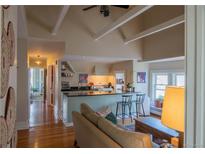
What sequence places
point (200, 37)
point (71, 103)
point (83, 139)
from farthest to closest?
point (71, 103) → point (83, 139) → point (200, 37)

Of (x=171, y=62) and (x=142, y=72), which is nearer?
(x=171, y=62)

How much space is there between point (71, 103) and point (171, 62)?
14.0 feet

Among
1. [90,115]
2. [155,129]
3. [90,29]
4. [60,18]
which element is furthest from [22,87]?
[155,129]

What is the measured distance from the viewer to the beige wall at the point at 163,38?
18.5 ft

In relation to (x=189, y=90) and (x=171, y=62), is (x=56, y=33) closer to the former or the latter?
(x=171, y=62)

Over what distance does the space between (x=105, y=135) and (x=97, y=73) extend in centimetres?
770

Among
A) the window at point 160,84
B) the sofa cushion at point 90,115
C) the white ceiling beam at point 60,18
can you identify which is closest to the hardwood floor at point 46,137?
the sofa cushion at point 90,115

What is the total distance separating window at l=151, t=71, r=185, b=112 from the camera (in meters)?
6.67

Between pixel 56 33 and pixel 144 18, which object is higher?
pixel 144 18

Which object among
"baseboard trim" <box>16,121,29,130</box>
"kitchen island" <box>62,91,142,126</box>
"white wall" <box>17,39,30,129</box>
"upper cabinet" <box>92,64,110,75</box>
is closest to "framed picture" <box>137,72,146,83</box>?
"kitchen island" <box>62,91,142,126</box>

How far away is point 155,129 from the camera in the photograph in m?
3.00

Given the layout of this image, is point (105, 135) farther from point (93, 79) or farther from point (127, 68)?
point (93, 79)
